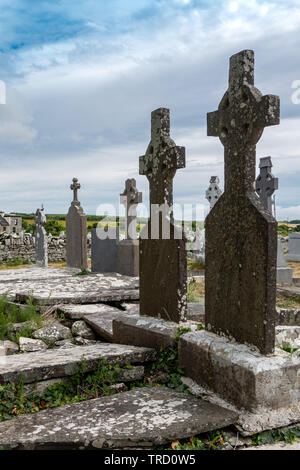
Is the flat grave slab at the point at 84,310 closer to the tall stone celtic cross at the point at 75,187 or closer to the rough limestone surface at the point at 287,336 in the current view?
the rough limestone surface at the point at 287,336

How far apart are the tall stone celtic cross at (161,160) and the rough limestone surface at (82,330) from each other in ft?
6.68

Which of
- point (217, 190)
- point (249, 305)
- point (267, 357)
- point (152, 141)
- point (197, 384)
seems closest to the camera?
point (267, 357)

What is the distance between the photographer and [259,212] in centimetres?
275

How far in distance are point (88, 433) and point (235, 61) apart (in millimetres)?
2639

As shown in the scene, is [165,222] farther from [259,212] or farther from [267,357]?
[267,357]

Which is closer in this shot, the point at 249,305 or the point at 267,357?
the point at 267,357

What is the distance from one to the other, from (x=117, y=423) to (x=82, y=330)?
281cm

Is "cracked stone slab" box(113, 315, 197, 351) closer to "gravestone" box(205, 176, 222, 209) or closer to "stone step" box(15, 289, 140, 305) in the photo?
"stone step" box(15, 289, 140, 305)

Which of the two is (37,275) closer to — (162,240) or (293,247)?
(162,240)

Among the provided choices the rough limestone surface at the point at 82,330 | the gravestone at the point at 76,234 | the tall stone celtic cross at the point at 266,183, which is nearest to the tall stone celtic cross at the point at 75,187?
the gravestone at the point at 76,234

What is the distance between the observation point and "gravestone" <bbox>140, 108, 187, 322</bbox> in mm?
3689

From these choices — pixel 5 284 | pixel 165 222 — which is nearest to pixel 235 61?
pixel 165 222

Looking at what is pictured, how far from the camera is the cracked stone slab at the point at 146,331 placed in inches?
140
